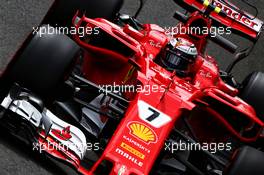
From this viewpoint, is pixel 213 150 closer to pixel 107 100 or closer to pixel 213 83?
pixel 213 83

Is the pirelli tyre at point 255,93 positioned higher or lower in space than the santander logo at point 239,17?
lower

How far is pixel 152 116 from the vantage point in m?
3.85

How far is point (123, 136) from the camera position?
3.76 metres

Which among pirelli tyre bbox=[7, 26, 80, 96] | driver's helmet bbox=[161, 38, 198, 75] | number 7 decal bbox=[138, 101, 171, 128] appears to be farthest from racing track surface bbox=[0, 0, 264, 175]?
driver's helmet bbox=[161, 38, 198, 75]

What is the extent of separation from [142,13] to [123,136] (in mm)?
3305

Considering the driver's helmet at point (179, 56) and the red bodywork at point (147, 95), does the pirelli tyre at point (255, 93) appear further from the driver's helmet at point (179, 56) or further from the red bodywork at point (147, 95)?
the driver's helmet at point (179, 56)

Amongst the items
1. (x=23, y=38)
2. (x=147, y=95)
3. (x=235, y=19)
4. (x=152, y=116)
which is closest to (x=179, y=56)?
(x=147, y=95)

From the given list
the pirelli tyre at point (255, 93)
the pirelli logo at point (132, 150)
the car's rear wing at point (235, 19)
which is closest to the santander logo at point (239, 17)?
the car's rear wing at point (235, 19)

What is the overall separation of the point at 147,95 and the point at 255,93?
137 cm

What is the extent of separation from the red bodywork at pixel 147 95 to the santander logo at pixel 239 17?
36 cm

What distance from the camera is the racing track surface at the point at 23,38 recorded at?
12.8 ft

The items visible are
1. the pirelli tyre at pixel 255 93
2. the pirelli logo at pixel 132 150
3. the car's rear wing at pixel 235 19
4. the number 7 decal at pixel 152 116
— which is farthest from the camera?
the car's rear wing at pixel 235 19

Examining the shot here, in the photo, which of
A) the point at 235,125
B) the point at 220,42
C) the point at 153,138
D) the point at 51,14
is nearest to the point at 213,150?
the point at 235,125

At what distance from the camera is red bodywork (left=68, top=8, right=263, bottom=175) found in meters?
3.73
